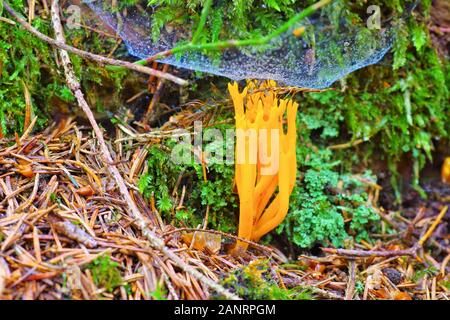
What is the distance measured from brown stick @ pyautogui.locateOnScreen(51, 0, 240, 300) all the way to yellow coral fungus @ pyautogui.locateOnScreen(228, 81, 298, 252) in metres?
0.48

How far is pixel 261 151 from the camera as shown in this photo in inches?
81.3

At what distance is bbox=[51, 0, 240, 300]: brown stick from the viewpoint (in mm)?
1634

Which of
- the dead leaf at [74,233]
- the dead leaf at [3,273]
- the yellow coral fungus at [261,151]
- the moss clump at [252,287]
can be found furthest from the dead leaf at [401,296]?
the dead leaf at [3,273]

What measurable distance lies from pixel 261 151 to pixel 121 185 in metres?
0.63

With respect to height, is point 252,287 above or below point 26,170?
below

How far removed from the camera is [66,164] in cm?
210

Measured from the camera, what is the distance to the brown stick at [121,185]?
64.3 inches

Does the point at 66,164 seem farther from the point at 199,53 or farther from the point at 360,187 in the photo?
the point at 360,187

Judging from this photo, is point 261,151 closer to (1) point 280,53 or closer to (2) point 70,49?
(1) point 280,53

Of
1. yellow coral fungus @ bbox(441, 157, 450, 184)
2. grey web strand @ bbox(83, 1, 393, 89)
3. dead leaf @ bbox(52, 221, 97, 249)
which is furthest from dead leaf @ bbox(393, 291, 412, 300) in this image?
dead leaf @ bbox(52, 221, 97, 249)

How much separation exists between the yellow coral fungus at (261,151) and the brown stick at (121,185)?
1.59ft

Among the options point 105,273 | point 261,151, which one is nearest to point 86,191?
point 105,273

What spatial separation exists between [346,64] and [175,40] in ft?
2.85

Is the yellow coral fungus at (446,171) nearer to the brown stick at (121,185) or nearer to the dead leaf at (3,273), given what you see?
the brown stick at (121,185)
